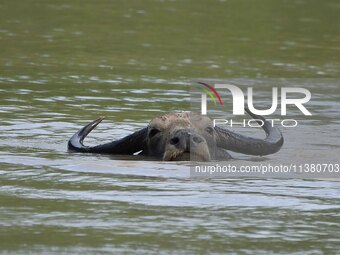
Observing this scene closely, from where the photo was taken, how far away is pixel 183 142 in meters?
10.7

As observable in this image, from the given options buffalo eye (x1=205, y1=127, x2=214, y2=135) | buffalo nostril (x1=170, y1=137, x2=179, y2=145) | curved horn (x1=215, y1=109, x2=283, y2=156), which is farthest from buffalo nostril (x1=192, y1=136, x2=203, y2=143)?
curved horn (x1=215, y1=109, x2=283, y2=156)

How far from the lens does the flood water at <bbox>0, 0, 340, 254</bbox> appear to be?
8359 millimetres

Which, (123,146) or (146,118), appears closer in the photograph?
(123,146)

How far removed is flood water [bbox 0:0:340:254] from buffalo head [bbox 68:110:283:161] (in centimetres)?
13

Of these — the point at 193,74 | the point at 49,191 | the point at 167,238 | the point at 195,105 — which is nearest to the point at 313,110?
the point at 195,105

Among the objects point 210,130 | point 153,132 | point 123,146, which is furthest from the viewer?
point 123,146

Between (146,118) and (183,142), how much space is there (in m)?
3.21

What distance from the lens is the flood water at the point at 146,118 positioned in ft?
27.4

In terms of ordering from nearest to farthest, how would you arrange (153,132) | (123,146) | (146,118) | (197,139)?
(197,139), (153,132), (123,146), (146,118)

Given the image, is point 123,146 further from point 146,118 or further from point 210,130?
point 146,118

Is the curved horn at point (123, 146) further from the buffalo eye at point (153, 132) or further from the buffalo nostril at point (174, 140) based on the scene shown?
the buffalo nostril at point (174, 140)

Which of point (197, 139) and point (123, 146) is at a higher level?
point (197, 139)

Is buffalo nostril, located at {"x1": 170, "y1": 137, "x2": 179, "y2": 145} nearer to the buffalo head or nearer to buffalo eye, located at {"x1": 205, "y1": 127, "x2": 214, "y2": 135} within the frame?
the buffalo head

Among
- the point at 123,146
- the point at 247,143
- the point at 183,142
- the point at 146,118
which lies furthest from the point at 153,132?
the point at 146,118
